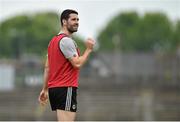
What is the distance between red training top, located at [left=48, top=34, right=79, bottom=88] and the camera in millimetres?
5902

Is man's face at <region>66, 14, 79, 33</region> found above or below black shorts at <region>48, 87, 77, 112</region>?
above

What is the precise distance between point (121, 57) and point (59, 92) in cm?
4769

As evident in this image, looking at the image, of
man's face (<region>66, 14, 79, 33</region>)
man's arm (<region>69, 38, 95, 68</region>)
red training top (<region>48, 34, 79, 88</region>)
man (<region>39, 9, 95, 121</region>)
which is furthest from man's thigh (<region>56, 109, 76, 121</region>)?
man's face (<region>66, 14, 79, 33</region>)

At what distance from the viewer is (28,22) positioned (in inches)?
3686

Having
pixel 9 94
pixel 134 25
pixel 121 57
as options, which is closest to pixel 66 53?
pixel 9 94

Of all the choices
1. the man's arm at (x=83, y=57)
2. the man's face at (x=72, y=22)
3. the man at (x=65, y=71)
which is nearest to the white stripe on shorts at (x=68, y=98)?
the man at (x=65, y=71)

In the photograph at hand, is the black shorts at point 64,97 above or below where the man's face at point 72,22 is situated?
below

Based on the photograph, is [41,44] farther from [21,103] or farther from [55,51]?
[55,51]

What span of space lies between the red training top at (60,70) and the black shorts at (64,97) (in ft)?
0.13

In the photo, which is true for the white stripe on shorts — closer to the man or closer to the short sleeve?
the man

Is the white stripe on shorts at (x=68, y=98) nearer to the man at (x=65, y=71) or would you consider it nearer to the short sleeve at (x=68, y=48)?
the man at (x=65, y=71)

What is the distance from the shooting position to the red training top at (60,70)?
19.4 feet

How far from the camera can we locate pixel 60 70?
5.92 metres

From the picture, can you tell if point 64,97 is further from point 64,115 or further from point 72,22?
point 72,22
